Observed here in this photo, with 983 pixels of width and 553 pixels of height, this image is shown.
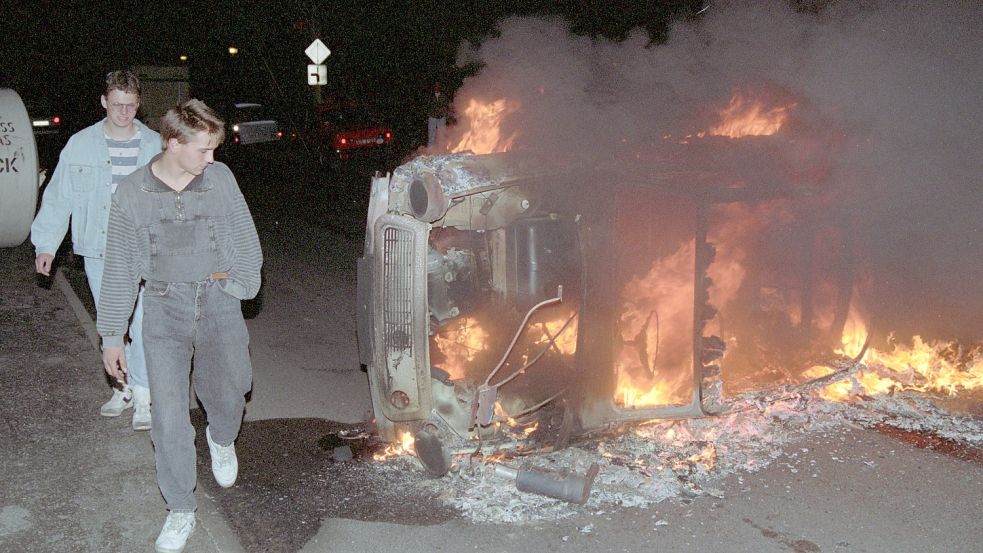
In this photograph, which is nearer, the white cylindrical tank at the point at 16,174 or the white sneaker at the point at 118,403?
the white sneaker at the point at 118,403

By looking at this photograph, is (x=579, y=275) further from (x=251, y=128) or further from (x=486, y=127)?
(x=251, y=128)

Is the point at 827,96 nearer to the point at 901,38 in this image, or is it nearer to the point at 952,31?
the point at 901,38

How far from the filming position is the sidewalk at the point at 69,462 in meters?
3.77

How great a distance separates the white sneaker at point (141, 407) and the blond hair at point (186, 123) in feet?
6.50

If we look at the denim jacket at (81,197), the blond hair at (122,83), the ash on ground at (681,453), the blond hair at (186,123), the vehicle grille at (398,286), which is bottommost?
the ash on ground at (681,453)

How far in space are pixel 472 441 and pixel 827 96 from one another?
3601 mm

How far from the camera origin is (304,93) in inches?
1186

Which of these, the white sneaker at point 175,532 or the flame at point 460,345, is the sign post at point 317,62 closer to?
the flame at point 460,345

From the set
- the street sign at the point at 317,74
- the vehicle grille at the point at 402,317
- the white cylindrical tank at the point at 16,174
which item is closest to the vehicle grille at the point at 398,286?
the vehicle grille at the point at 402,317

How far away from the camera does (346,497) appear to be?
4.19 m

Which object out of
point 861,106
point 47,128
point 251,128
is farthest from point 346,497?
point 47,128

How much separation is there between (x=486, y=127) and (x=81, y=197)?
2.66 metres

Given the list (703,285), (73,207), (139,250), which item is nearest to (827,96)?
(703,285)

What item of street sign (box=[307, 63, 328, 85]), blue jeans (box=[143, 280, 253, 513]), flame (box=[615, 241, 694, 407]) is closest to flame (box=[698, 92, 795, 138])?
flame (box=[615, 241, 694, 407])
